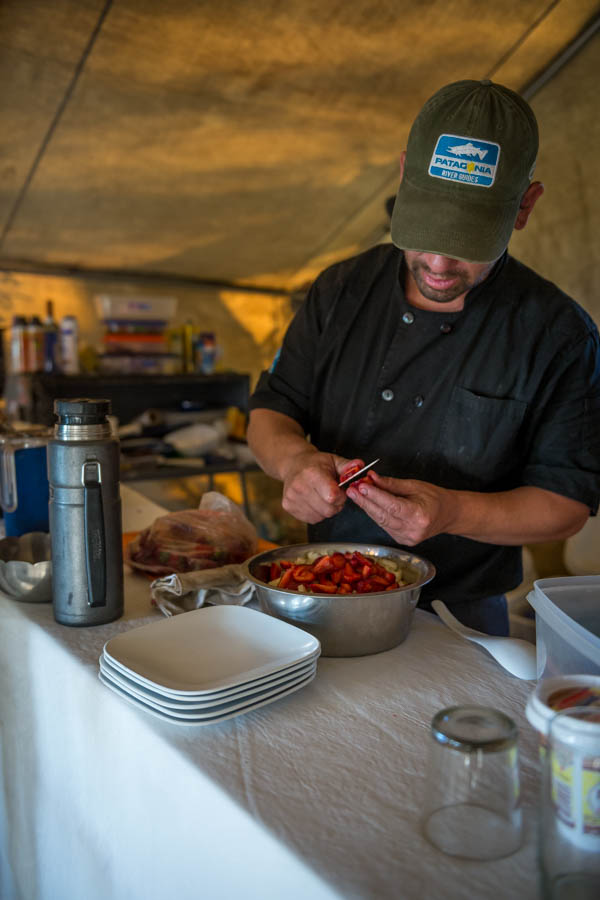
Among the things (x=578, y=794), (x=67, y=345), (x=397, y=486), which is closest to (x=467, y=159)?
(x=397, y=486)

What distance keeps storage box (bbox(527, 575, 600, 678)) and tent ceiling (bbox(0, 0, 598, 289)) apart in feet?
7.36

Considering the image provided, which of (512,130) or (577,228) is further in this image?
(577,228)

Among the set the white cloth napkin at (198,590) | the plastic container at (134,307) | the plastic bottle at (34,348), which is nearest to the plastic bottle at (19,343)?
the plastic bottle at (34,348)

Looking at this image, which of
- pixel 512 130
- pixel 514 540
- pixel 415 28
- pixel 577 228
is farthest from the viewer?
pixel 577 228

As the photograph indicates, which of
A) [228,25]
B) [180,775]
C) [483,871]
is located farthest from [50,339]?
[483,871]

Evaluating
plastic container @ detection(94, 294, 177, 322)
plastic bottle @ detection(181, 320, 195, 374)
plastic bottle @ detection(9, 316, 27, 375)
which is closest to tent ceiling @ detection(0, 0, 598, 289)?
plastic container @ detection(94, 294, 177, 322)

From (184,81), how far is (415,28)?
87cm

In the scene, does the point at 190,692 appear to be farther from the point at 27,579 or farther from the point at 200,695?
the point at 27,579

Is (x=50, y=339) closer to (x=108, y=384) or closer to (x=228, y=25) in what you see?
(x=108, y=384)

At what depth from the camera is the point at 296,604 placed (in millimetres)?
1103

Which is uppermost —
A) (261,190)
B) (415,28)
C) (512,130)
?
(415,28)

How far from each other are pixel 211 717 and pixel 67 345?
2975mm

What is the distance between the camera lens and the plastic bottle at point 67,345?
139 inches

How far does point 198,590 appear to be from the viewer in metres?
1.29
